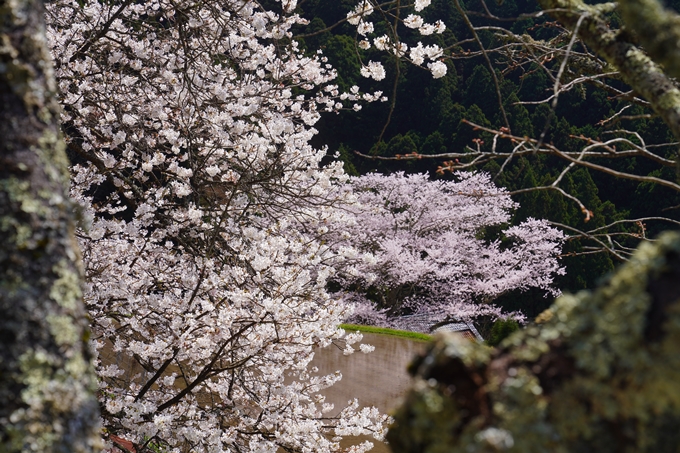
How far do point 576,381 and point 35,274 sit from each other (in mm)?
631

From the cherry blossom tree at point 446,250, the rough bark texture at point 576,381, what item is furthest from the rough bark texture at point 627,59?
the cherry blossom tree at point 446,250

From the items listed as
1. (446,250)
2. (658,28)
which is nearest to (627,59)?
(658,28)

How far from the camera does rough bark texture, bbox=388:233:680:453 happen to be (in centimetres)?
55

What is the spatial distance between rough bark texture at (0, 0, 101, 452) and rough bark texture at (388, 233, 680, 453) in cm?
41

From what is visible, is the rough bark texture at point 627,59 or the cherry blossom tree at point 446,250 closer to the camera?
the rough bark texture at point 627,59

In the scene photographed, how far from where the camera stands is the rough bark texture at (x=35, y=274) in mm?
669

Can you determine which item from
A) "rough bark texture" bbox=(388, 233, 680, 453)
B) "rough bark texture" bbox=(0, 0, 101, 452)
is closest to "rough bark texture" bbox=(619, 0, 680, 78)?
"rough bark texture" bbox=(388, 233, 680, 453)

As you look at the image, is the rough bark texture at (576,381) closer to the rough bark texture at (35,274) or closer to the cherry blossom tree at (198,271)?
the rough bark texture at (35,274)

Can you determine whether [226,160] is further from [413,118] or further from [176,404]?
[413,118]

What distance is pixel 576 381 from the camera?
57 cm

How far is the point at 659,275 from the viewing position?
567mm

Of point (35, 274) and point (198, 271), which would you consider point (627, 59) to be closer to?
point (35, 274)

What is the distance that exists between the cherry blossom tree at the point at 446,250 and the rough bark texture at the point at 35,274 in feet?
37.9

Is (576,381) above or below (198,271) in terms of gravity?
below
